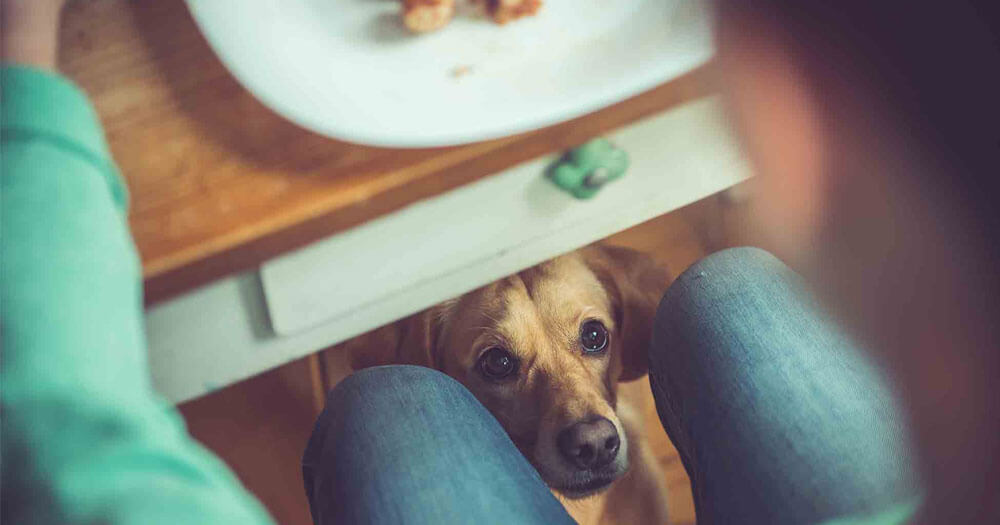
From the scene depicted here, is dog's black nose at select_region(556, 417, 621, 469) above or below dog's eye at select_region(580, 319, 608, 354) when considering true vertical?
below

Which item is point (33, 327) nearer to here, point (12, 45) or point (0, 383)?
point (0, 383)

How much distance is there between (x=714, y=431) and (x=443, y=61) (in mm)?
422

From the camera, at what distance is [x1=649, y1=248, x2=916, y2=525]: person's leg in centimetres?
61

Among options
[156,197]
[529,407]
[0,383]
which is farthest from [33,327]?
[529,407]

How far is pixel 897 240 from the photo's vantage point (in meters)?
0.34

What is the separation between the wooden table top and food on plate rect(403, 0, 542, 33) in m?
0.12

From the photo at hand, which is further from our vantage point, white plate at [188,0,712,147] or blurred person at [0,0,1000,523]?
white plate at [188,0,712,147]

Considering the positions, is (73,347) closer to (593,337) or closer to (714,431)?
(714,431)

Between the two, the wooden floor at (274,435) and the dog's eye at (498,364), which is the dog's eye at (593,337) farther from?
the wooden floor at (274,435)

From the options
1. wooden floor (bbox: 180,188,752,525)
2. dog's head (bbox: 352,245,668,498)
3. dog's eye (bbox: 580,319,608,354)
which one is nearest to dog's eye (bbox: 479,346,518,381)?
dog's head (bbox: 352,245,668,498)

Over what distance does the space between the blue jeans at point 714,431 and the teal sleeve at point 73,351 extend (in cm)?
28

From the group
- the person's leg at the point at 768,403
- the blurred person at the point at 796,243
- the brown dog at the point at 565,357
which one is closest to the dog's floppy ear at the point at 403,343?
the brown dog at the point at 565,357

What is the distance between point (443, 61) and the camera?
0.58 meters

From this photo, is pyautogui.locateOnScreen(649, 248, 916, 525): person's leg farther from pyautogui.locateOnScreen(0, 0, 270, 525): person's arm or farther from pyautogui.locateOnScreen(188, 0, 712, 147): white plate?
pyautogui.locateOnScreen(0, 0, 270, 525): person's arm
